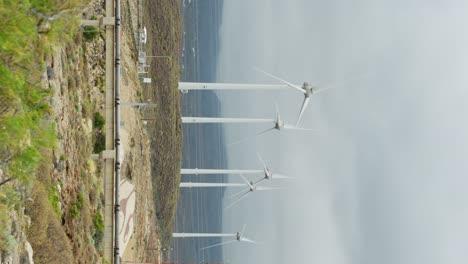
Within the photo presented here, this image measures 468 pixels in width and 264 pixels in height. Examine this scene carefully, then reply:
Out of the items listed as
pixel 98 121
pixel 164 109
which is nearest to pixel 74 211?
pixel 98 121

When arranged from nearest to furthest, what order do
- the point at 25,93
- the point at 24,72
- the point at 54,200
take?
the point at 24,72 → the point at 25,93 → the point at 54,200

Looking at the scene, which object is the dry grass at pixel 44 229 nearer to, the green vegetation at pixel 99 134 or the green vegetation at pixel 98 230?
the green vegetation at pixel 98 230

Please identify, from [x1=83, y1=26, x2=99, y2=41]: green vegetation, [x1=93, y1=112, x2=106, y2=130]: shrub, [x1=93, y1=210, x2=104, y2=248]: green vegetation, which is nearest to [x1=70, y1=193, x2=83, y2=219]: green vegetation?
[x1=93, y1=210, x2=104, y2=248]: green vegetation

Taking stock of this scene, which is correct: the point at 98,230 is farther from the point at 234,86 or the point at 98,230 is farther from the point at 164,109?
the point at 164,109

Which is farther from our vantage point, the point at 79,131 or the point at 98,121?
the point at 98,121

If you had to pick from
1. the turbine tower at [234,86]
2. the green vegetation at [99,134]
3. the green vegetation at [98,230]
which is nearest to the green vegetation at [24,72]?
the green vegetation at [98,230]

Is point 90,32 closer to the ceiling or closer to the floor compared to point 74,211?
closer to the ceiling

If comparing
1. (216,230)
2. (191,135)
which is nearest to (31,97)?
(191,135)

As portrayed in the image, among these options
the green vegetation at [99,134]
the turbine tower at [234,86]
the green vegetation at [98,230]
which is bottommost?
the green vegetation at [98,230]

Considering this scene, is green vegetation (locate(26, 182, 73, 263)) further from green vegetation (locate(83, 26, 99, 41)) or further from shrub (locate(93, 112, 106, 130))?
green vegetation (locate(83, 26, 99, 41))
